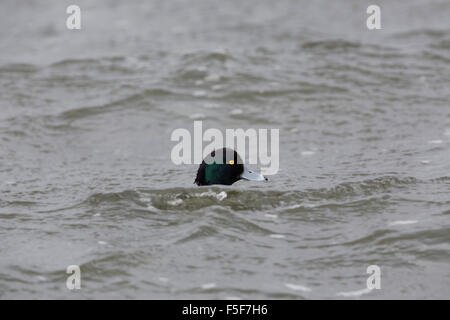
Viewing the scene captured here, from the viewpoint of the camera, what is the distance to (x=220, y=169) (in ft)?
26.4

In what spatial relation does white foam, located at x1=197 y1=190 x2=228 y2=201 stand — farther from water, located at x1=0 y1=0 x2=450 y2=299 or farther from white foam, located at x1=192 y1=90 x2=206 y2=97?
white foam, located at x1=192 y1=90 x2=206 y2=97

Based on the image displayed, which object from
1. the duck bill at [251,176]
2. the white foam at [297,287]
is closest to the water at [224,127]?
the white foam at [297,287]

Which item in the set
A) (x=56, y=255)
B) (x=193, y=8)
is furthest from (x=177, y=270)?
(x=193, y=8)

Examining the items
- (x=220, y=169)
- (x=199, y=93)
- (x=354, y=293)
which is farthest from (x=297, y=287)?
(x=199, y=93)

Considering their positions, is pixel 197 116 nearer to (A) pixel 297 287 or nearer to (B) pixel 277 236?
(B) pixel 277 236

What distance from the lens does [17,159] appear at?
974 centimetres

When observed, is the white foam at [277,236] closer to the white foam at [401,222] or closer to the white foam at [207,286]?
the white foam at [401,222]

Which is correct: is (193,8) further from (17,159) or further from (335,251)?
(335,251)

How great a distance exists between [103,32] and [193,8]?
185cm

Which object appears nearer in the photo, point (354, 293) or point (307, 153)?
point (354, 293)

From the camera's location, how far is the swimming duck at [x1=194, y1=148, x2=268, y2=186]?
8.04m

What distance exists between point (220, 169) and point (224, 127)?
2.89 m

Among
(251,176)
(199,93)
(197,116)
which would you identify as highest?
(199,93)

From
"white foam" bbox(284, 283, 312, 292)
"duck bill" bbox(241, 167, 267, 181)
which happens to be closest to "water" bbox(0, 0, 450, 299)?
"white foam" bbox(284, 283, 312, 292)
